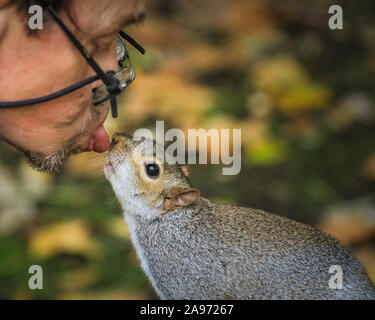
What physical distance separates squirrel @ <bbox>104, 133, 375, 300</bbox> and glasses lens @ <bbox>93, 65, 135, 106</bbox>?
22 cm

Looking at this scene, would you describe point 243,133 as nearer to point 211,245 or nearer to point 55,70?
point 211,245

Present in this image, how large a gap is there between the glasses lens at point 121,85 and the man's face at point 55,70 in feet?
0.07

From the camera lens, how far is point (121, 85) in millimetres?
1529

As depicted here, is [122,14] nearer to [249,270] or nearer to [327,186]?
[249,270]

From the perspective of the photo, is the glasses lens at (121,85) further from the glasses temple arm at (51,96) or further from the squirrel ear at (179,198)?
the squirrel ear at (179,198)

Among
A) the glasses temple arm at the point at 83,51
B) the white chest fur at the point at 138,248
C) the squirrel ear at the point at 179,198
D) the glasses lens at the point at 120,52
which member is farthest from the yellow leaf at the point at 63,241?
the glasses temple arm at the point at 83,51

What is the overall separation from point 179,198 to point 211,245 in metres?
0.13

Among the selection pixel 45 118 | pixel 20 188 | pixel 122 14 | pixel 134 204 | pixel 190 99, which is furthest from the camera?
pixel 190 99

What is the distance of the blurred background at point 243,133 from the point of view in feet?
8.55

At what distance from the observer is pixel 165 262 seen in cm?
180

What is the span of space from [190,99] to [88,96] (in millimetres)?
1736

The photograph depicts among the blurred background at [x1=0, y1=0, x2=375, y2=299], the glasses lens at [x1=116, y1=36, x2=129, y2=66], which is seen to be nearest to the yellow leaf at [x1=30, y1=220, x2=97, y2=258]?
the blurred background at [x1=0, y1=0, x2=375, y2=299]

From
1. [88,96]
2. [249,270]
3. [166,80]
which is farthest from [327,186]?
[88,96]

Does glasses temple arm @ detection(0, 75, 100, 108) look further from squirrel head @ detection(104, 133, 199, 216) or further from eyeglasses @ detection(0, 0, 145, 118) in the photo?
squirrel head @ detection(104, 133, 199, 216)
